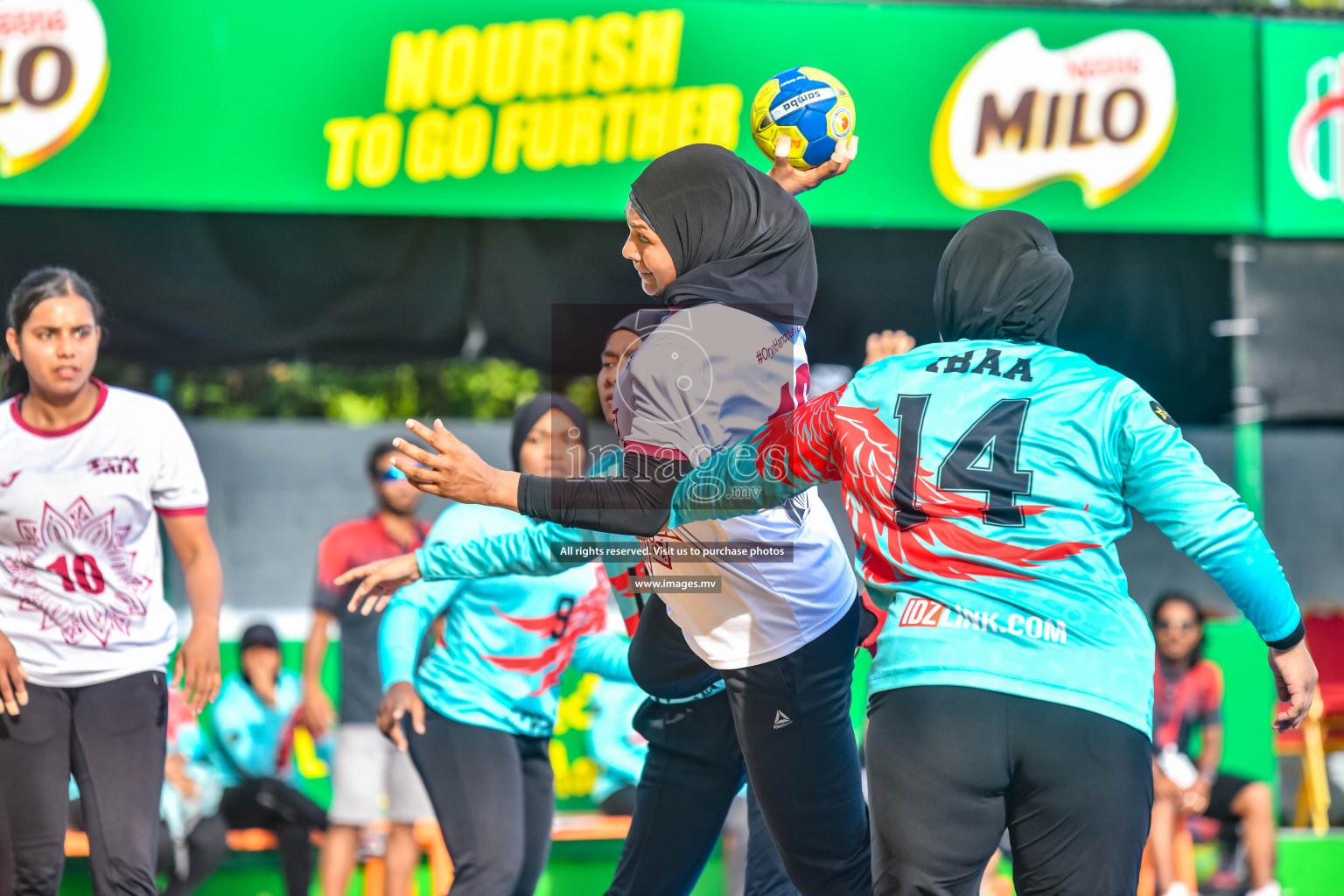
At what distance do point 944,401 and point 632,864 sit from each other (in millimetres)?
1540

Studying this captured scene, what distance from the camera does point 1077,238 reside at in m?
6.27

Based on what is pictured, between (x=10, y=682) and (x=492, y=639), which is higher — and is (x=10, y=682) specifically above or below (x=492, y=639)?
below

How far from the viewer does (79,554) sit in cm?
392

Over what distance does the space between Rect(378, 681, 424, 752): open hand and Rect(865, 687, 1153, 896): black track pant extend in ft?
6.33

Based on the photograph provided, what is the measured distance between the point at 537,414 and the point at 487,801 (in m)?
1.27

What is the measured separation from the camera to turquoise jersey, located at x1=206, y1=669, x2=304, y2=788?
5848 mm

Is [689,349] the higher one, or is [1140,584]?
[689,349]

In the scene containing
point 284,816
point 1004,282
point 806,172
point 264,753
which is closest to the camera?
point 1004,282

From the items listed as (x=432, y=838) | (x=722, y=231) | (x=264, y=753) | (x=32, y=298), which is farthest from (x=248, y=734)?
(x=722, y=231)

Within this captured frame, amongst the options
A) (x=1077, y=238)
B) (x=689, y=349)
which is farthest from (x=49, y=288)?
(x=1077, y=238)

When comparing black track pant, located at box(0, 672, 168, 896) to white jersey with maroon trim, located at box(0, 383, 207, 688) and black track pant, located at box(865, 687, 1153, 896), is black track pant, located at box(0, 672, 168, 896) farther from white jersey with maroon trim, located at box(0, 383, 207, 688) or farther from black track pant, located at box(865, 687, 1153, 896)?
black track pant, located at box(865, 687, 1153, 896)

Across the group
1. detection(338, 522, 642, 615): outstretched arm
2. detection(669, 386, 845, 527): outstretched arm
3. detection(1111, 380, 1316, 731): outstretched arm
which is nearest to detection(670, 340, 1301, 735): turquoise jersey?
detection(1111, 380, 1316, 731): outstretched arm

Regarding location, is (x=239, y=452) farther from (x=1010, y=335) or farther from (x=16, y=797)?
(x=1010, y=335)

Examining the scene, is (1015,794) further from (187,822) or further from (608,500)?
(187,822)
